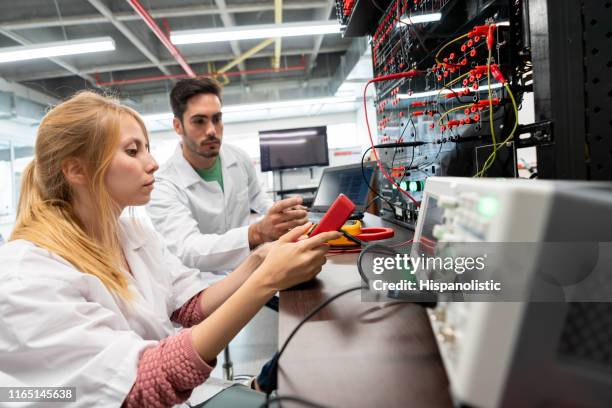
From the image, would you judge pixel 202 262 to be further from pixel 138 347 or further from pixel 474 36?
pixel 474 36

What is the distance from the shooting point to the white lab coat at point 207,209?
1172 mm

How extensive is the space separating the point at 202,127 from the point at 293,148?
1649 millimetres

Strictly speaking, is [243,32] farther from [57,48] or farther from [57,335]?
[57,335]

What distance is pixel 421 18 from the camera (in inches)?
39.4

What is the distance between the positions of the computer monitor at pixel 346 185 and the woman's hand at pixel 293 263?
2.89 ft

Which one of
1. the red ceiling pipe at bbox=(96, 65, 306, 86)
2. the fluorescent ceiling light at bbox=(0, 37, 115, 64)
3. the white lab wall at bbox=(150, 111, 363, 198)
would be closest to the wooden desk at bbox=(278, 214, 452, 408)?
the fluorescent ceiling light at bbox=(0, 37, 115, 64)

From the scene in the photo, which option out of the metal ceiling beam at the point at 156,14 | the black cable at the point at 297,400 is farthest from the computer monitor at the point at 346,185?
the metal ceiling beam at the point at 156,14

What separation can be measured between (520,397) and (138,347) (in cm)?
52

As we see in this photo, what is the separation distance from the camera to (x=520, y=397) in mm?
252

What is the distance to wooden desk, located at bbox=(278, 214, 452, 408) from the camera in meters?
0.35

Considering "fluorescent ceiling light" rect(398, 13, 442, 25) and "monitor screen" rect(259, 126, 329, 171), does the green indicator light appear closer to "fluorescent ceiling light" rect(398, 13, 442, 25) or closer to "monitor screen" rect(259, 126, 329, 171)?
"fluorescent ceiling light" rect(398, 13, 442, 25)

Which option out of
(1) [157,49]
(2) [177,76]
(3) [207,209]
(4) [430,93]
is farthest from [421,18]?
→ (2) [177,76]

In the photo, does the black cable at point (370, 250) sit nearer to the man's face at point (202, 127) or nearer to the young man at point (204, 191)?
the young man at point (204, 191)

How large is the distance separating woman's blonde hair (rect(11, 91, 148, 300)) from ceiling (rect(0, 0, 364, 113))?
1.98 metres
